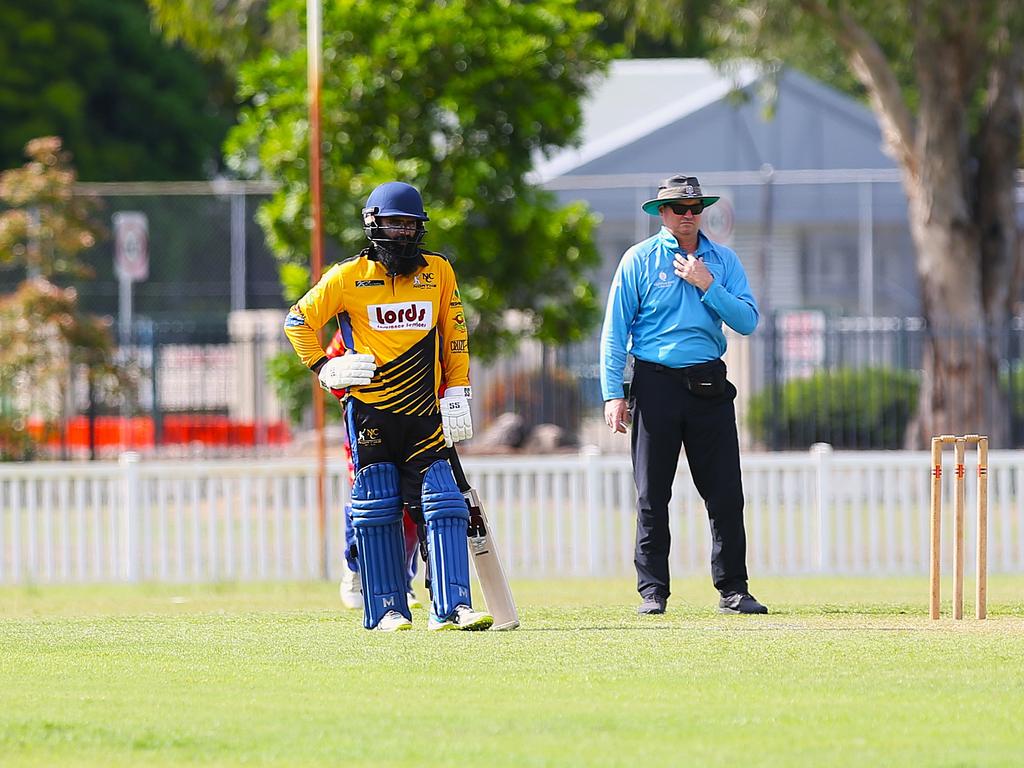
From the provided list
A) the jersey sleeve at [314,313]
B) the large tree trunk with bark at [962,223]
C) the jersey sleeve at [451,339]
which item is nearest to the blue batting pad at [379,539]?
the jersey sleeve at [451,339]

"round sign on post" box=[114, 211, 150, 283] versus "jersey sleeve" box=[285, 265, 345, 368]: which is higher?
"round sign on post" box=[114, 211, 150, 283]

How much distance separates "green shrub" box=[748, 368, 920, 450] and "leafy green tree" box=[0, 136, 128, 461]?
25.2ft

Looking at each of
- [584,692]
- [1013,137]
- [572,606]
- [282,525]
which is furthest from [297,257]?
[584,692]

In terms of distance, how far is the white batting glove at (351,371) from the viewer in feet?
28.0

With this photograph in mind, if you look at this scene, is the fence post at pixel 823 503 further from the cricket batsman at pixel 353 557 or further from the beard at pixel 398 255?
the beard at pixel 398 255

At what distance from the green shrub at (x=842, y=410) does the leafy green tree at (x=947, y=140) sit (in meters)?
1.38

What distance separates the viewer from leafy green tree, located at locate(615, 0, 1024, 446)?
72.9 ft

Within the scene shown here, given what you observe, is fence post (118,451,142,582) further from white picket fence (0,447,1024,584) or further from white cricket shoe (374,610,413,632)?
white cricket shoe (374,610,413,632)

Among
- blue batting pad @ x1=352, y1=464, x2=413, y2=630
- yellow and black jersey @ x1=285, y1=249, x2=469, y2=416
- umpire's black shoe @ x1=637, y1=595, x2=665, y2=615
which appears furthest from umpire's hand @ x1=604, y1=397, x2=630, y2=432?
blue batting pad @ x1=352, y1=464, x2=413, y2=630

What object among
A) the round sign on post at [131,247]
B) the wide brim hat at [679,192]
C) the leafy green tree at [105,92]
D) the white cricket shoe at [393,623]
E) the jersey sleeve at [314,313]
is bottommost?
the white cricket shoe at [393,623]

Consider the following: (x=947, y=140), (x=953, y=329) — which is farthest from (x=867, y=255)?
(x=953, y=329)

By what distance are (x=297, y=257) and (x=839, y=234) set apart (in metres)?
18.1

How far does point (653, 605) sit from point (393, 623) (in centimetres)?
134

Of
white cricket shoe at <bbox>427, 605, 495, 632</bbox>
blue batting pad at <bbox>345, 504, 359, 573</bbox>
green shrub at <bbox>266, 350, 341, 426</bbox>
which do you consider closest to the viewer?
white cricket shoe at <bbox>427, 605, 495, 632</bbox>
